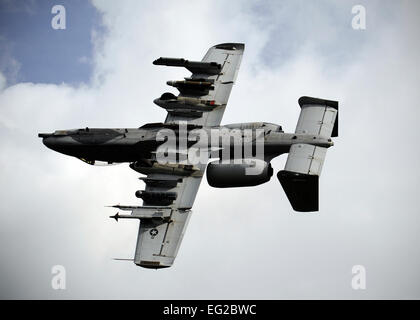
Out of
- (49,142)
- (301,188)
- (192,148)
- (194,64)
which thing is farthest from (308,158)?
(49,142)

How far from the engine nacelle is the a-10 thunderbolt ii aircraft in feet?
0.21

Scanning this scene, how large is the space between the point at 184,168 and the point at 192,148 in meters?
1.95

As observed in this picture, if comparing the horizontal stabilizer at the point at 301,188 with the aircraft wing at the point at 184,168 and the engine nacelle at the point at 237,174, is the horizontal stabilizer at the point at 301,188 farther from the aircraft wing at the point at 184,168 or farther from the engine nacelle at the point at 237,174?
the aircraft wing at the point at 184,168

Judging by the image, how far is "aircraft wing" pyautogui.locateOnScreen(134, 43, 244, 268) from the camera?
45.9 m

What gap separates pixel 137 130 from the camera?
2023 inches

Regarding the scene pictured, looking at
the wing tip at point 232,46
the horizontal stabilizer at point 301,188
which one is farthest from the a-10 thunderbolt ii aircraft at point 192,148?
the wing tip at point 232,46

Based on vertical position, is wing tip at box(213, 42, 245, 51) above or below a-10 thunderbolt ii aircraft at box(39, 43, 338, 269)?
above

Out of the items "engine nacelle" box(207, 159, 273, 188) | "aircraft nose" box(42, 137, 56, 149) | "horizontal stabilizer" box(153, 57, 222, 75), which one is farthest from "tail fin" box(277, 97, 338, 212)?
"aircraft nose" box(42, 137, 56, 149)

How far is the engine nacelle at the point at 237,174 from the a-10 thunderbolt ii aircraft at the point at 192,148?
7 centimetres

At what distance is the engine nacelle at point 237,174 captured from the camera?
48.3 metres

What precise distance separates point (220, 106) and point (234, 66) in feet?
12.3

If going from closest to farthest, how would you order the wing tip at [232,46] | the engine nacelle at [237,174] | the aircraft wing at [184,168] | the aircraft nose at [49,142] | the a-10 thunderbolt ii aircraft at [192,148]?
the aircraft wing at [184,168]
the a-10 thunderbolt ii aircraft at [192,148]
the engine nacelle at [237,174]
the aircraft nose at [49,142]
the wing tip at [232,46]

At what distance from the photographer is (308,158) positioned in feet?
159

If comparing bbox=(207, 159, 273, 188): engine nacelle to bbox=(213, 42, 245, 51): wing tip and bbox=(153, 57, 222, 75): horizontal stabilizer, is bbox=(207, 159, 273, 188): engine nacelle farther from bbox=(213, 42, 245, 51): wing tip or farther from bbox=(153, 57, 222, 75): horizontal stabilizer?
bbox=(213, 42, 245, 51): wing tip
